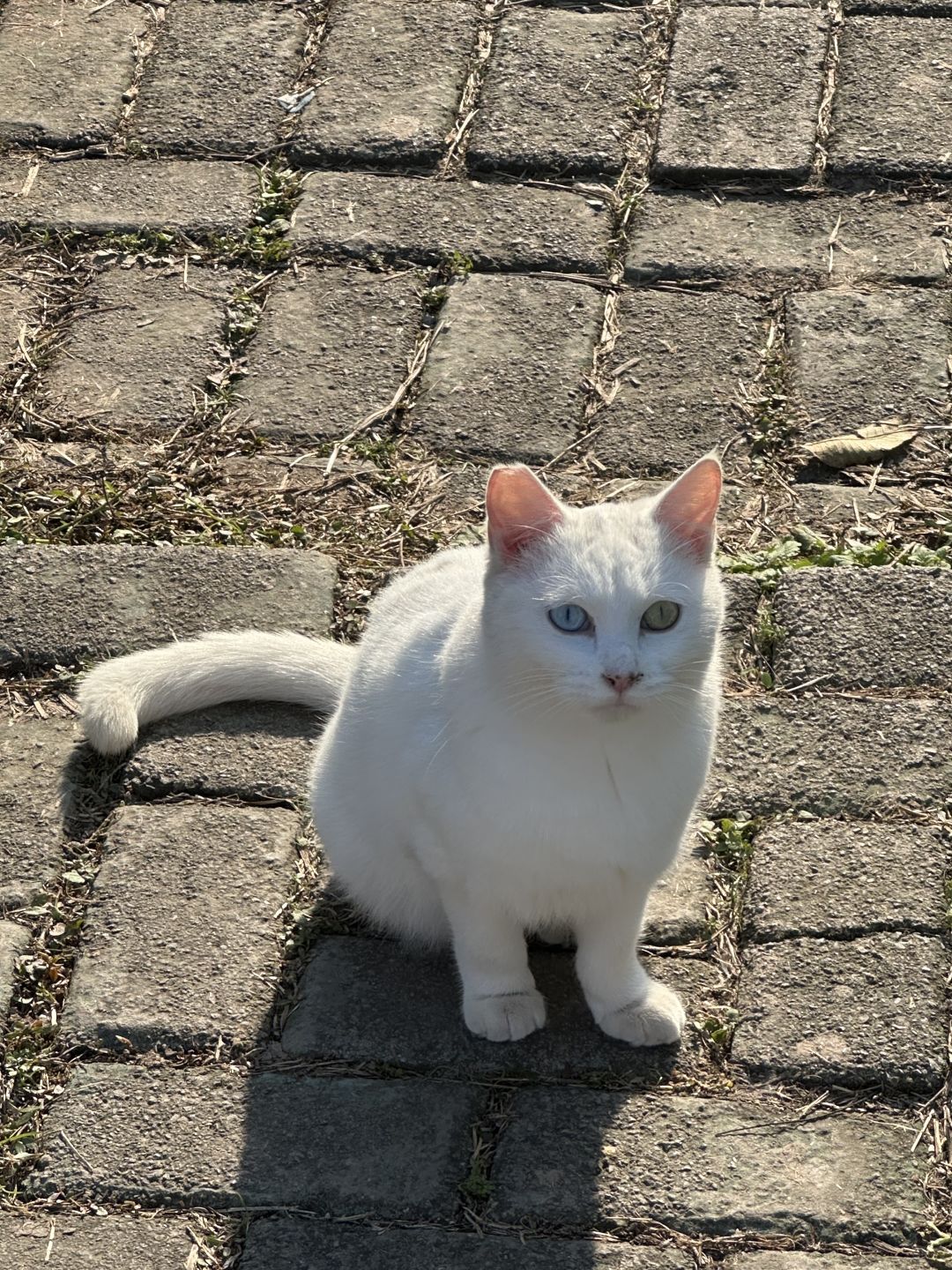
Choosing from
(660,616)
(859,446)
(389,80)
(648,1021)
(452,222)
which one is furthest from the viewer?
(389,80)

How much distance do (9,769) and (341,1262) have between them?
1358mm

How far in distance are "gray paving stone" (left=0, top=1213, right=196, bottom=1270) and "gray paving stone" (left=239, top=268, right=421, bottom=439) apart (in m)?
2.14

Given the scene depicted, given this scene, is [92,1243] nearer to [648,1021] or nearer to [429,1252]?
[429,1252]

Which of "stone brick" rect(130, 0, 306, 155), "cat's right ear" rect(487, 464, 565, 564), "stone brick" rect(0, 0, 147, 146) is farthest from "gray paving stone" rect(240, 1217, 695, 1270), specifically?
"stone brick" rect(0, 0, 147, 146)

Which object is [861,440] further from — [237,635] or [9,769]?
[9,769]

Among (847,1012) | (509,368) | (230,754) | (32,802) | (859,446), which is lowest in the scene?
(847,1012)

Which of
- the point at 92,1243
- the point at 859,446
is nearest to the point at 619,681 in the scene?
the point at 92,1243

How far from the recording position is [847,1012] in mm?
2920

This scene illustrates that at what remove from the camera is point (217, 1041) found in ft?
9.69

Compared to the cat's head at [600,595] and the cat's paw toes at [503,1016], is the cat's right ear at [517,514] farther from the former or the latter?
the cat's paw toes at [503,1016]


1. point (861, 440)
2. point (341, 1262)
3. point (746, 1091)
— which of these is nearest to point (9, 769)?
point (341, 1262)

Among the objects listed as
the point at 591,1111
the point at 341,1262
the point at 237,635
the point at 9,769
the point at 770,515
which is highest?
the point at 770,515

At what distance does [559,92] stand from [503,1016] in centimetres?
320

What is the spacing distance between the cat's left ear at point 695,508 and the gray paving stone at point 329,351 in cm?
170
